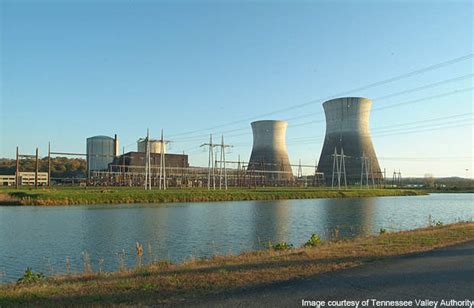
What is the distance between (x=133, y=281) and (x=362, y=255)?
139 inches

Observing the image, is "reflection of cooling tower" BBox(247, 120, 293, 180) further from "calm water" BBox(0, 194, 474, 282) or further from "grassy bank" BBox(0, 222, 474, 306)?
"grassy bank" BBox(0, 222, 474, 306)

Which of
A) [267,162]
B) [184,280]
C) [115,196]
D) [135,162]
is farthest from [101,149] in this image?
[184,280]

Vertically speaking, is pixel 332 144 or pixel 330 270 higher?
pixel 332 144

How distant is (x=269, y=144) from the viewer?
5088 centimetres

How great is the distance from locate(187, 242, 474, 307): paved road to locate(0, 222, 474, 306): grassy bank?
0.94ft

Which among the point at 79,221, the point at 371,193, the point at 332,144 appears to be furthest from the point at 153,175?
the point at 79,221

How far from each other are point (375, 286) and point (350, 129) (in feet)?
134

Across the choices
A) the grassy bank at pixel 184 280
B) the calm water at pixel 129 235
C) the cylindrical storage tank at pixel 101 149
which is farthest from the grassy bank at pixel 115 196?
the cylindrical storage tank at pixel 101 149

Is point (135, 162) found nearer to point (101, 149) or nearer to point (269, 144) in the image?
point (101, 149)

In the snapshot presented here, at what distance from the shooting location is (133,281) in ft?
15.8

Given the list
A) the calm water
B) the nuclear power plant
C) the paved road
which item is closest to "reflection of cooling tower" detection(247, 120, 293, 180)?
the nuclear power plant

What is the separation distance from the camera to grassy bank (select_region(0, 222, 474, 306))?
4113 millimetres

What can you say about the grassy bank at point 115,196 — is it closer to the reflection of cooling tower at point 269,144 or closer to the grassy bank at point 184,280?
the reflection of cooling tower at point 269,144

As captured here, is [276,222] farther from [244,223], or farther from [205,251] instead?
[205,251]
